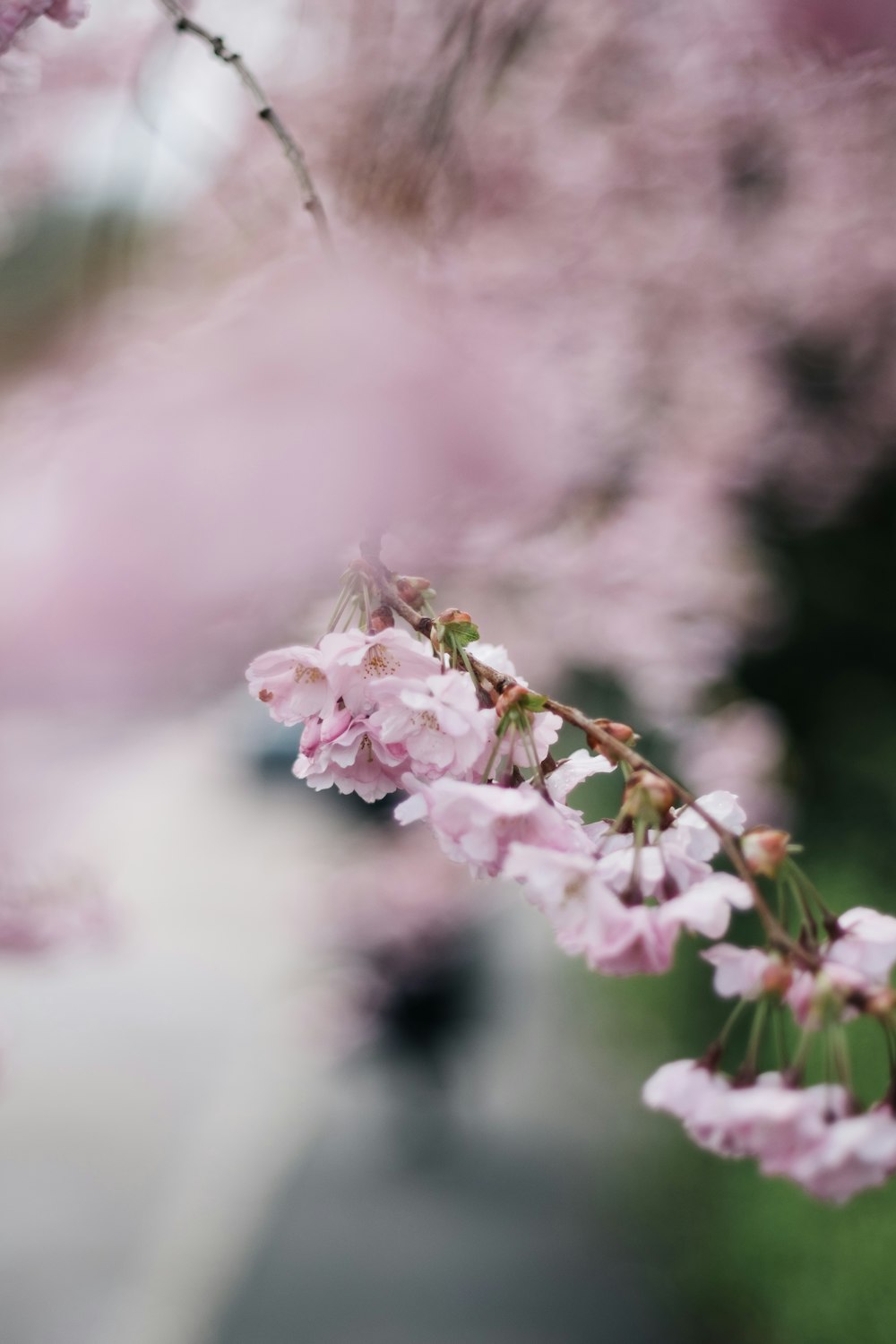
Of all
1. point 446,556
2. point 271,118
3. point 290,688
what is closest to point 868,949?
point 290,688

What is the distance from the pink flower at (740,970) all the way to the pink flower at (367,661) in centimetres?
30

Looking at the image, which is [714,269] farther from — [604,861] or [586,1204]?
[586,1204]

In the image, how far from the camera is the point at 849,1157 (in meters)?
0.65

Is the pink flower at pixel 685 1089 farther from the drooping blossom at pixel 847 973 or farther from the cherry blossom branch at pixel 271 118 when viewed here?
the cherry blossom branch at pixel 271 118

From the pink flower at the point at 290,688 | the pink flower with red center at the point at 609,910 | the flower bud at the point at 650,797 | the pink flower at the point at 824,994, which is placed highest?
the pink flower at the point at 290,688

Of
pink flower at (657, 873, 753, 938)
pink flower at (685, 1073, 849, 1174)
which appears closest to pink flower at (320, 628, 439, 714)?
pink flower at (657, 873, 753, 938)

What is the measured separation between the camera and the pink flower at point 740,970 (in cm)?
71

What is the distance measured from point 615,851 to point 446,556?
1887mm

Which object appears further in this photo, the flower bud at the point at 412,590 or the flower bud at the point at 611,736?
the flower bud at the point at 412,590

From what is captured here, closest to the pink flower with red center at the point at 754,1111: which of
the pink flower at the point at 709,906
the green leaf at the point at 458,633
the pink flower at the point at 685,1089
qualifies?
the pink flower at the point at 685,1089

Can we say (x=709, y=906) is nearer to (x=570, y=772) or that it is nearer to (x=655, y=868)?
(x=655, y=868)

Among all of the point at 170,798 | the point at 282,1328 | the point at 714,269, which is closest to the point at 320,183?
the point at 714,269

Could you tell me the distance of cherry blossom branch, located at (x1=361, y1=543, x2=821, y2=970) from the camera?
2.31ft

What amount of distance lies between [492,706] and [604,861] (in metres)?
0.15
